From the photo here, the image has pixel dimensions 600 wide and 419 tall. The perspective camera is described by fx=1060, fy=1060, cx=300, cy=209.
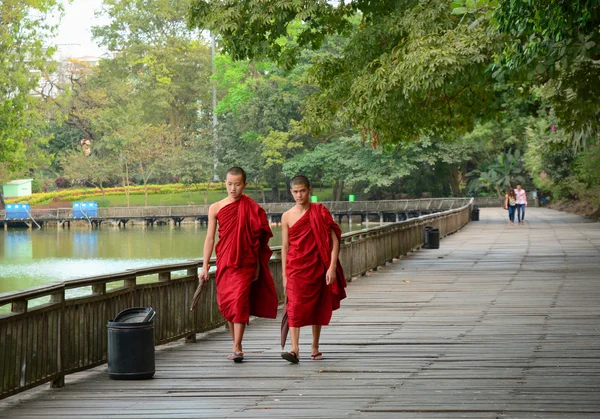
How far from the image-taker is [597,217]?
5350 cm

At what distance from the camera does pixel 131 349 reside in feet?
30.3

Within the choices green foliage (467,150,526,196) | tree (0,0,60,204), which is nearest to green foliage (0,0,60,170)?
tree (0,0,60,204)

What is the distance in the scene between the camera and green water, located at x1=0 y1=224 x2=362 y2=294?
41.5 meters

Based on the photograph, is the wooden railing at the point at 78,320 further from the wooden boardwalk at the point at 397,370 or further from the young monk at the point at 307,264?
the young monk at the point at 307,264

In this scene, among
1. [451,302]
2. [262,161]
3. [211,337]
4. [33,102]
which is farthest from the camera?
[262,161]

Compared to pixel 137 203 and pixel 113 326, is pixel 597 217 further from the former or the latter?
pixel 137 203

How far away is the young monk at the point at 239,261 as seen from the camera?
10.1m

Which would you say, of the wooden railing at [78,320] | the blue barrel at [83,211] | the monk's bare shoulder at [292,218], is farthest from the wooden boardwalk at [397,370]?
the blue barrel at [83,211]

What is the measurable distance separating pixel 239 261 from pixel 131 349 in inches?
57.0

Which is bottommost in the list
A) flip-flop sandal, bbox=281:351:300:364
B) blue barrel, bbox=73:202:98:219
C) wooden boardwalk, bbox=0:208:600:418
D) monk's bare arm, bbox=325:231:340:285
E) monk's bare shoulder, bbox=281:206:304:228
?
blue barrel, bbox=73:202:98:219

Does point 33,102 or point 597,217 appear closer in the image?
point 597,217

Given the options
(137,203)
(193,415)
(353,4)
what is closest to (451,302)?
(193,415)

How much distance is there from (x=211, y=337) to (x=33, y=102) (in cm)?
5072

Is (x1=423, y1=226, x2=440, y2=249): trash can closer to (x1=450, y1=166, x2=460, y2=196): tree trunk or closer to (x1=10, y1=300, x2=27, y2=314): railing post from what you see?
(x1=10, y1=300, x2=27, y2=314): railing post
